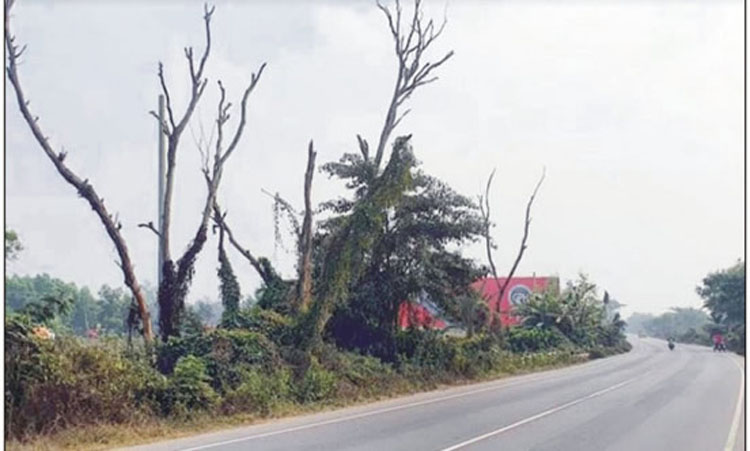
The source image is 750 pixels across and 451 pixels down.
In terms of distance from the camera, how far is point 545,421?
13648mm

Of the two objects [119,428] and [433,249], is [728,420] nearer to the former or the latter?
[119,428]

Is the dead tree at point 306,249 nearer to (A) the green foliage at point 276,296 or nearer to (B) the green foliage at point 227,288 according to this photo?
(A) the green foliage at point 276,296

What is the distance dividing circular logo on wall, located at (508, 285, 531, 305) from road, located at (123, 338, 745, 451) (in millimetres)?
19401

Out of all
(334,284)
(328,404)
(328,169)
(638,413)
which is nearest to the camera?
(638,413)

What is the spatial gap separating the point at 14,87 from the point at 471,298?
15301 millimetres

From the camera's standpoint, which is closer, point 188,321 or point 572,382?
point 188,321

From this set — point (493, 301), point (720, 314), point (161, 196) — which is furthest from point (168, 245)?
point (493, 301)

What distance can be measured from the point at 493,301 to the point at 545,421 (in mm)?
22157

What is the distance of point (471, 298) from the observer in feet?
90.1

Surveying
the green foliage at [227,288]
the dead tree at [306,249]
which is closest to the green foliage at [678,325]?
the dead tree at [306,249]

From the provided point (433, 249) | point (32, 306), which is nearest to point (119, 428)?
point (32, 306)

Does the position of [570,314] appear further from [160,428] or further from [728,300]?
[160,428]

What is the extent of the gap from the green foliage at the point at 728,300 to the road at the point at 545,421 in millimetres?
930

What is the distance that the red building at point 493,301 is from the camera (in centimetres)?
2455
